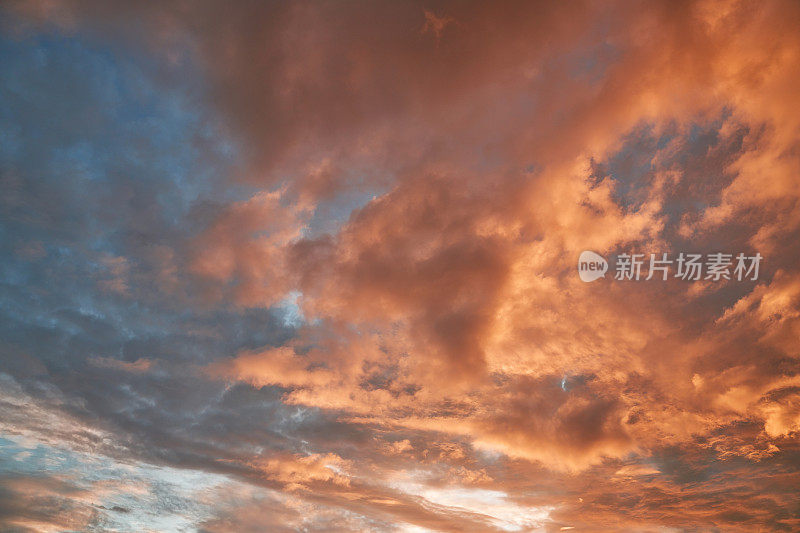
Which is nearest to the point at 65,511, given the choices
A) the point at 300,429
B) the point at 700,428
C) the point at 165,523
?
the point at 165,523

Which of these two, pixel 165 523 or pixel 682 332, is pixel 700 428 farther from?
pixel 165 523

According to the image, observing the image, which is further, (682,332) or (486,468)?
(486,468)

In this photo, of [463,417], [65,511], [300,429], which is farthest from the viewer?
[65,511]

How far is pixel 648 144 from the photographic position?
17766 millimetres

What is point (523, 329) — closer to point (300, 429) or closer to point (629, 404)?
point (629, 404)

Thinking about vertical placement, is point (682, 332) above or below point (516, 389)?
above

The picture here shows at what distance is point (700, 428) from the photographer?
2722 cm

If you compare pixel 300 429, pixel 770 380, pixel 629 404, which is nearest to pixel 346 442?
pixel 300 429

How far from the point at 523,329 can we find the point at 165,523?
46.6 meters

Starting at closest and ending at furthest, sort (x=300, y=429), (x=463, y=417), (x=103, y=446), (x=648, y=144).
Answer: (x=648, y=144)
(x=463, y=417)
(x=300, y=429)
(x=103, y=446)

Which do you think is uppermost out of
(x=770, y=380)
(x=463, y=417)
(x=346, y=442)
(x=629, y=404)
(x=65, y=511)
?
(x=770, y=380)

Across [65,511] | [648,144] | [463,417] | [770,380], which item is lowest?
[65,511]

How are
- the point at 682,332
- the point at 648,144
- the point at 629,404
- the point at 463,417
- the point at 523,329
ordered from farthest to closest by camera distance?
the point at 463,417
the point at 629,404
the point at 523,329
the point at 682,332
the point at 648,144

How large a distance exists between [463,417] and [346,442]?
31.9ft
